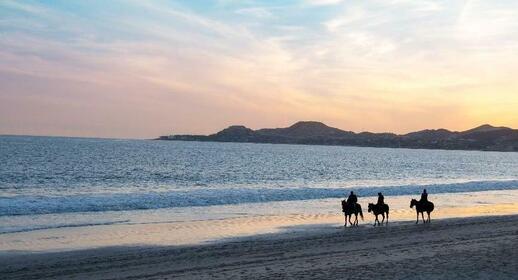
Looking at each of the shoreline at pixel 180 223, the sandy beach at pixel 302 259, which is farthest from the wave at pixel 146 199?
the sandy beach at pixel 302 259

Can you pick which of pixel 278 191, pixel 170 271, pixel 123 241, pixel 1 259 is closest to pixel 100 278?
pixel 170 271

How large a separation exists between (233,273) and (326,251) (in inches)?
166

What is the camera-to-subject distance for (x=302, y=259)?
1465 centimetres

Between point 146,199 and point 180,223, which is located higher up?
point 146,199

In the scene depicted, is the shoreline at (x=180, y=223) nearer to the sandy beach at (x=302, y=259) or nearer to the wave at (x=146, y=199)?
the sandy beach at (x=302, y=259)

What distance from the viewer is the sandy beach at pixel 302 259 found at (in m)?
12.7

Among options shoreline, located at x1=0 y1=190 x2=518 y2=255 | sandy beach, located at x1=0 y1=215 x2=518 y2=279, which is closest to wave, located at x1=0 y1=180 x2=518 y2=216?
shoreline, located at x1=0 y1=190 x2=518 y2=255

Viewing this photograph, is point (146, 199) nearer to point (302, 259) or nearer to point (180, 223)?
point (180, 223)

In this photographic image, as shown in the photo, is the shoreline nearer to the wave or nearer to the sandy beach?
the sandy beach

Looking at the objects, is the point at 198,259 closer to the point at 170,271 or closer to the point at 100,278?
the point at 170,271

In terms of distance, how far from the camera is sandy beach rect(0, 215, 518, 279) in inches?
500

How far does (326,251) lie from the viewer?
53.0ft

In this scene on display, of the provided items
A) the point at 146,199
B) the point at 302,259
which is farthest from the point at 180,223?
the point at 146,199

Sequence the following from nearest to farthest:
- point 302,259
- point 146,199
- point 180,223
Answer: point 302,259 < point 180,223 < point 146,199
